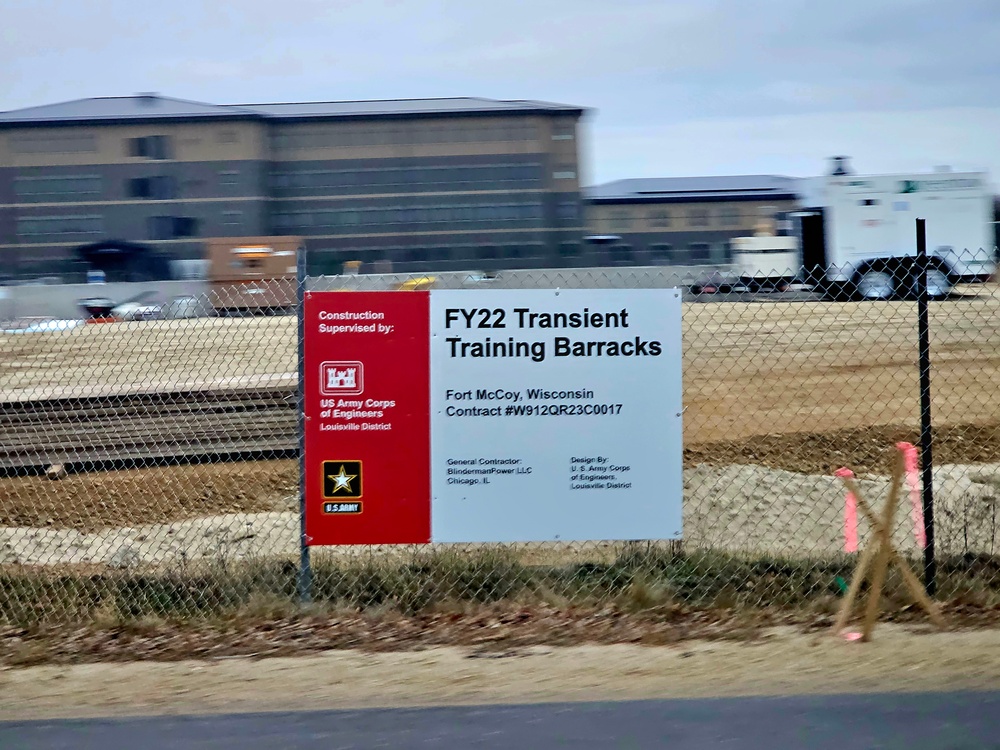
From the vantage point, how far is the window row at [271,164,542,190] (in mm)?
33094

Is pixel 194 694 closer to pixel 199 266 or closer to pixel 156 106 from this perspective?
pixel 199 266

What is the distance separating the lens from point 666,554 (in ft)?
24.6

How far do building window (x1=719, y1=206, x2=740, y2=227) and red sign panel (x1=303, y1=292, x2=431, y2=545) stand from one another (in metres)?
33.4

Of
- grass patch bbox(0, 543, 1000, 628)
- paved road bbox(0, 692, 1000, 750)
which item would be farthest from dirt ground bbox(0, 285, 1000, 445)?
paved road bbox(0, 692, 1000, 750)

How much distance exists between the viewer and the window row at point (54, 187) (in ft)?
115

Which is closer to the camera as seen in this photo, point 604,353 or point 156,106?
point 604,353

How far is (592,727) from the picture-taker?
4785 mm

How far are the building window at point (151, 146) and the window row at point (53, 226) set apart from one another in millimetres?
3013

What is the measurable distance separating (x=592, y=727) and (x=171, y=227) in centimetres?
3228

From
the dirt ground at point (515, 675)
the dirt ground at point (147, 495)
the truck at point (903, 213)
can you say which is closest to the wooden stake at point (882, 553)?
the dirt ground at point (515, 675)

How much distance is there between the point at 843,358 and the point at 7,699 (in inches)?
631

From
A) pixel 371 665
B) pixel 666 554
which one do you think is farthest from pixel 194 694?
pixel 666 554

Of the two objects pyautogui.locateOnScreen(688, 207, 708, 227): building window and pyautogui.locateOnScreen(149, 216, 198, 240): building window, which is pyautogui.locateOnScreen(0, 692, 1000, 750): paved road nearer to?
pyautogui.locateOnScreen(149, 216, 198, 240): building window

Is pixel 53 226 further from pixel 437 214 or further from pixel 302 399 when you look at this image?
pixel 302 399
